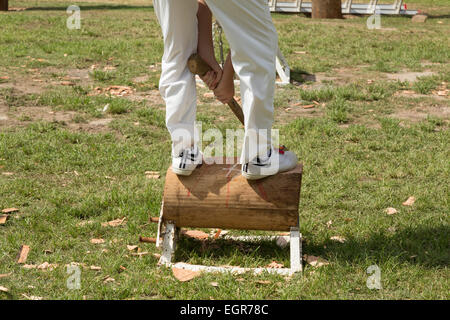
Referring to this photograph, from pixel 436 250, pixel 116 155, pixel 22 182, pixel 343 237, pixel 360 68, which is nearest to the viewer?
pixel 436 250

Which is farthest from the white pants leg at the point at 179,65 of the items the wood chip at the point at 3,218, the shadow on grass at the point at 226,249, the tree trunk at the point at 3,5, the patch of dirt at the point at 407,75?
the tree trunk at the point at 3,5

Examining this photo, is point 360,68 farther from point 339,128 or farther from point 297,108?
point 339,128

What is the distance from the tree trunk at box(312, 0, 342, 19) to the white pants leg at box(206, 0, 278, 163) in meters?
11.8

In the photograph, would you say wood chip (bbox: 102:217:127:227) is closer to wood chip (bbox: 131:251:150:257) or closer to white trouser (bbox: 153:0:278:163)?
wood chip (bbox: 131:251:150:257)

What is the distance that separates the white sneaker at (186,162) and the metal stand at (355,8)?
42.4 ft

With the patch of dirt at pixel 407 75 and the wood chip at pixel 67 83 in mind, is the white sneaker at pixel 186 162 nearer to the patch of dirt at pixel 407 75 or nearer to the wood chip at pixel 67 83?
the wood chip at pixel 67 83

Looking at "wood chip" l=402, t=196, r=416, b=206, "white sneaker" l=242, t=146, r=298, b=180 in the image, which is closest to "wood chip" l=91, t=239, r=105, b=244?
"white sneaker" l=242, t=146, r=298, b=180

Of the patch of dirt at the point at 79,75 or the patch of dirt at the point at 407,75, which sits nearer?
the patch of dirt at the point at 79,75

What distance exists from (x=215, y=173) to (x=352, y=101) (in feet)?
13.6

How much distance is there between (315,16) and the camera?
1489cm

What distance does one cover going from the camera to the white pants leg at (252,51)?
3352 mm

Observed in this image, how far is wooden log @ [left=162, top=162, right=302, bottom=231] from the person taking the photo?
3.72m

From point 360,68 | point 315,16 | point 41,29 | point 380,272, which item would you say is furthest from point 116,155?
point 315,16

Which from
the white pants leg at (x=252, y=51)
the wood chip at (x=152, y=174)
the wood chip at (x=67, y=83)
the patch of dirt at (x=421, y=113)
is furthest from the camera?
the wood chip at (x=67, y=83)
